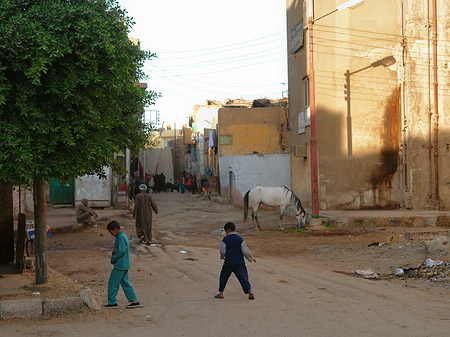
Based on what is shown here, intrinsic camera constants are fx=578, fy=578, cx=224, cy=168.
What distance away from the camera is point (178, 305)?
8.20 metres

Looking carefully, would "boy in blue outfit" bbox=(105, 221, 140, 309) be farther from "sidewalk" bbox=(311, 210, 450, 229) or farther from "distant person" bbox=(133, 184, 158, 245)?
"sidewalk" bbox=(311, 210, 450, 229)

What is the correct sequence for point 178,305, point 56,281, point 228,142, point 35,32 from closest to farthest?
point 35,32 → point 178,305 → point 56,281 → point 228,142

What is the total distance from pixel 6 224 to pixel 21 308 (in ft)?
12.8

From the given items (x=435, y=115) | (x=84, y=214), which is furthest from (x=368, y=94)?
(x=84, y=214)

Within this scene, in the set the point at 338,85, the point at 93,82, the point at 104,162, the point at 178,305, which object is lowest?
the point at 178,305

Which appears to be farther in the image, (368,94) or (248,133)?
(248,133)

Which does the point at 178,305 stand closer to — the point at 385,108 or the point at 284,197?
the point at 284,197

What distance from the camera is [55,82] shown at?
24.1 ft

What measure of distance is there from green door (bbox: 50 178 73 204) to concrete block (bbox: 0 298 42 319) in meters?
19.6

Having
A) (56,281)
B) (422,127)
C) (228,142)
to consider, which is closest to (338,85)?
(422,127)

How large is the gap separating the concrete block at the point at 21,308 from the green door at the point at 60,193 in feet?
64.4

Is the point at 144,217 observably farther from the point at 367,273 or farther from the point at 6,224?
the point at 367,273

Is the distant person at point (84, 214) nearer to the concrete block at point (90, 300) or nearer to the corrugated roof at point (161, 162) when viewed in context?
the concrete block at point (90, 300)

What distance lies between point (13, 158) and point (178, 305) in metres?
3.05
